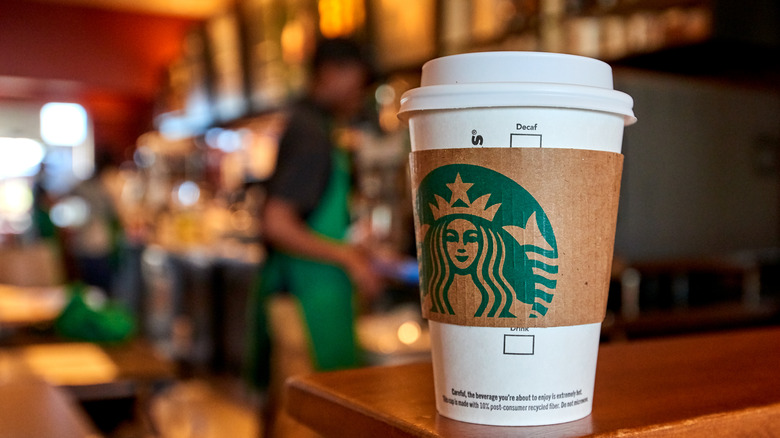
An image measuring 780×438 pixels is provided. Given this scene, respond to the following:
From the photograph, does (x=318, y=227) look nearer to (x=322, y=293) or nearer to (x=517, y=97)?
(x=322, y=293)

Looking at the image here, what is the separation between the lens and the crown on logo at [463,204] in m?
0.58

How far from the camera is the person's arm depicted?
7.70ft

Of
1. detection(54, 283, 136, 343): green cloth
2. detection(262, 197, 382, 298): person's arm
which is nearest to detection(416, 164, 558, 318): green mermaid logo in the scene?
detection(262, 197, 382, 298): person's arm

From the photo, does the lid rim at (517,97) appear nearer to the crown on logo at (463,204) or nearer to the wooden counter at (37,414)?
the crown on logo at (463,204)

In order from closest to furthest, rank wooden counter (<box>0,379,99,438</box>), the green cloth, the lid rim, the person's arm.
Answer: the lid rim
wooden counter (<box>0,379,99,438</box>)
the person's arm
the green cloth

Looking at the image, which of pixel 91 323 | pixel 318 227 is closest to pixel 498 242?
pixel 318 227

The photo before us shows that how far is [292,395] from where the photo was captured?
2.53 ft

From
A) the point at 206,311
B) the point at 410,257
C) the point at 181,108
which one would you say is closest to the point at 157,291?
the point at 206,311

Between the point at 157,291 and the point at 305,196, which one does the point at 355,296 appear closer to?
the point at 305,196

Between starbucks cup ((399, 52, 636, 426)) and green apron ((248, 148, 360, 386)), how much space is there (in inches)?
70.9

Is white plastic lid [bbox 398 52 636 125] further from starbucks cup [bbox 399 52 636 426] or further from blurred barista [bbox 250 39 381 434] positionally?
blurred barista [bbox 250 39 381 434]

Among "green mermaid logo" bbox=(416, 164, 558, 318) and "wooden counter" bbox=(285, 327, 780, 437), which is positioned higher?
"green mermaid logo" bbox=(416, 164, 558, 318)

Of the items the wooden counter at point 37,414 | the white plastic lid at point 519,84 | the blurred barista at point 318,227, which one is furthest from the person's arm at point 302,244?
the white plastic lid at point 519,84

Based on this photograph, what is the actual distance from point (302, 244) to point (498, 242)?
1799 mm
